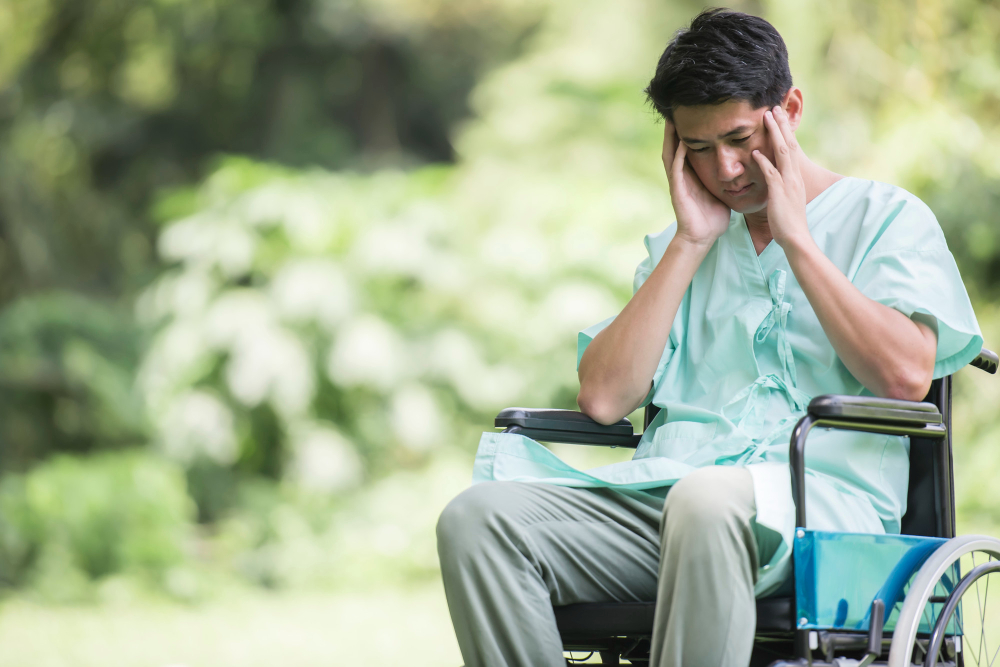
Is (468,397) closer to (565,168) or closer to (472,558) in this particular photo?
(565,168)

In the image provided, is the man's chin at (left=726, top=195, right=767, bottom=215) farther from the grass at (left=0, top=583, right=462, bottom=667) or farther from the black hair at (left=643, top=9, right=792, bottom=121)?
the grass at (left=0, top=583, right=462, bottom=667)

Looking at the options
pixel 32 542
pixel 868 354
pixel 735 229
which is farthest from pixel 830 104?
pixel 32 542

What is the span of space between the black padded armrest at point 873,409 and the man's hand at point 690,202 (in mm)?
472

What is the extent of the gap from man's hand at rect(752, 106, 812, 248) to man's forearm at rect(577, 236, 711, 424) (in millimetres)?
185

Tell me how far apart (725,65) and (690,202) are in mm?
246

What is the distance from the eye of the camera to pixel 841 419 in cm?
126

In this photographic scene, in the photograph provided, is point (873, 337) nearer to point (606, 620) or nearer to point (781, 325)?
point (781, 325)

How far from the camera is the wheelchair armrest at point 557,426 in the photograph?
169 centimetres

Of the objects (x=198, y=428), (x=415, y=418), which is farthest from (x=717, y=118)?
(x=198, y=428)

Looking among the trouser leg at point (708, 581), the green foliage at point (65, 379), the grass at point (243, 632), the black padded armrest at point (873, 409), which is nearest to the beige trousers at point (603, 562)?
the trouser leg at point (708, 581)

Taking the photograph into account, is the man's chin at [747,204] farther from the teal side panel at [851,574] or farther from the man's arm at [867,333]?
the teal side panel at [851,574]

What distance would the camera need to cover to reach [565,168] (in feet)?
18.2

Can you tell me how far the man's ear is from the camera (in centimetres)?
161

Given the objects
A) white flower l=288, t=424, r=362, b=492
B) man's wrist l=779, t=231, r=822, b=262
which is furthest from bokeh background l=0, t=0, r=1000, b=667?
man's wrist l=779, t=231, r=822, b=262
